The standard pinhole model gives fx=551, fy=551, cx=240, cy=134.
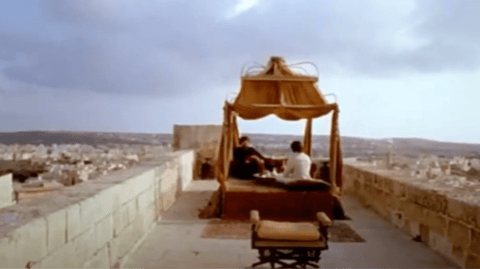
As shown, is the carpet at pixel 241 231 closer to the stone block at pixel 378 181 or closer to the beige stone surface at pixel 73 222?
the stone block at pixel 378 181

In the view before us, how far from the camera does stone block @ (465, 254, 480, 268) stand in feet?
16.7

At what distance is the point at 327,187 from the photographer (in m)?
8.48

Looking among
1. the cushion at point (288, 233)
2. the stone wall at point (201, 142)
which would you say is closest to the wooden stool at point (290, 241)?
the cushion at point (288, 233)

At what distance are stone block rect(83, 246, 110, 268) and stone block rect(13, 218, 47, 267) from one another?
957mm

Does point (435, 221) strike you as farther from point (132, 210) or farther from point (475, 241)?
point (132, 210)

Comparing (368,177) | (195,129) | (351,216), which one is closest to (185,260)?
(351,216)

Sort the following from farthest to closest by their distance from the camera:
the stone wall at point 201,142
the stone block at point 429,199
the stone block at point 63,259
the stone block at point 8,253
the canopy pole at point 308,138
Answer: the stone wall at point 201,142
the canopy pole at point 308,138
the stone block at point 429,199
the stone block at point 63,259
the stone block at point 8,253

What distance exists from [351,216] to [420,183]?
1913 mm

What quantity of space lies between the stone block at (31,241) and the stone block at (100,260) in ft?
3.14

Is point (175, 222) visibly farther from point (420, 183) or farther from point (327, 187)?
point (420, 183)

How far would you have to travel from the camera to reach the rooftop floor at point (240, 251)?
5809mm

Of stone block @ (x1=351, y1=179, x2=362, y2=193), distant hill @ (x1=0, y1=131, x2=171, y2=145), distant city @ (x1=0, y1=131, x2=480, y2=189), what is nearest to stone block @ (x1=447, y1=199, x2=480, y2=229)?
stone block @ (x1=351, y1=179, x2=362, y2=193)

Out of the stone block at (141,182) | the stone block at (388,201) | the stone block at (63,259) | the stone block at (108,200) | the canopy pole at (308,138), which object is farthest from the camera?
the canopy pole at (308,138)

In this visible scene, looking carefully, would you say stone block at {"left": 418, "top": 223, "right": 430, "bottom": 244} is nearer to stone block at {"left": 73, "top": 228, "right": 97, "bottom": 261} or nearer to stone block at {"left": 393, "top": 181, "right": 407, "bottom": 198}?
stone block at {"left": 393, "top": 181, "right": 407, "bottom": 198}
